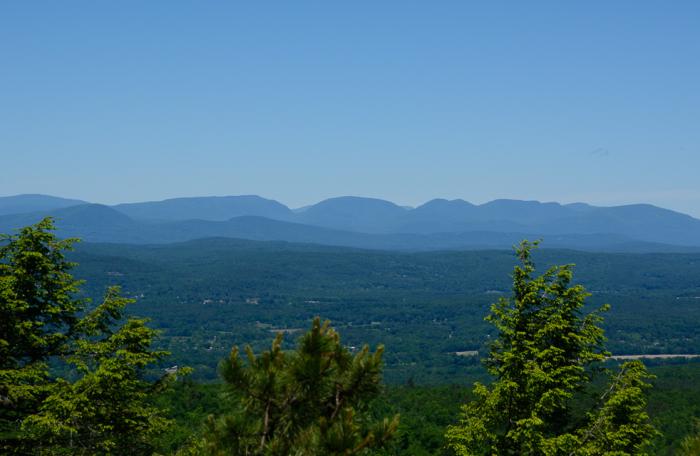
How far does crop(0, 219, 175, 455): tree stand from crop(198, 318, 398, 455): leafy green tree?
279 inches

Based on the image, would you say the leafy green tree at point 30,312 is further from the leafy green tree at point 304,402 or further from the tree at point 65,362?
the leafy green tree at point 304,402

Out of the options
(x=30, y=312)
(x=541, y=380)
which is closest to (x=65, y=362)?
(x=30, y=312)

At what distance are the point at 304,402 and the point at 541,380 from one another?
10068 mm

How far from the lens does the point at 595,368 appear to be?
17391mm

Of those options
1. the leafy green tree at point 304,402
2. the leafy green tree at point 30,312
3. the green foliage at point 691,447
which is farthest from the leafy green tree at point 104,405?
the green foliage at point 691,447

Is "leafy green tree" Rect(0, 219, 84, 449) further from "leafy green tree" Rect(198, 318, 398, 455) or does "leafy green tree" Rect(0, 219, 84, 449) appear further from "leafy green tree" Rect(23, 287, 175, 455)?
"leafy green tree" Rect(198, 318, 398, 455)

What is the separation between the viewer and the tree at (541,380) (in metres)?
15.8

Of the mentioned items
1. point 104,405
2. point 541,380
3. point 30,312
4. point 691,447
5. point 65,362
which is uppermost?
Result: point 30,312

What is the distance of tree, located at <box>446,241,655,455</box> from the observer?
Answer: 15.8 metres

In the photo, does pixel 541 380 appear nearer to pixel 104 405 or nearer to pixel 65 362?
pixel 104 405

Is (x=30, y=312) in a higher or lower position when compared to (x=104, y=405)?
higher

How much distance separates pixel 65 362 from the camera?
50.2 feet

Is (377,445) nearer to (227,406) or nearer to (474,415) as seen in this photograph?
(227,406)

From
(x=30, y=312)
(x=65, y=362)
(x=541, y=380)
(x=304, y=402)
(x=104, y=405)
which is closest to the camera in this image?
(x=304, y=402)
